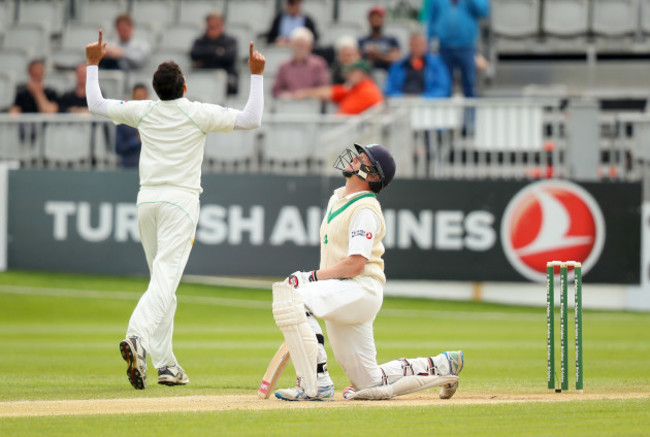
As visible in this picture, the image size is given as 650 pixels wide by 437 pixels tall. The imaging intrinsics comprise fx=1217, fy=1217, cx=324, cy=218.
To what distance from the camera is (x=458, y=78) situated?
2169 centimetres

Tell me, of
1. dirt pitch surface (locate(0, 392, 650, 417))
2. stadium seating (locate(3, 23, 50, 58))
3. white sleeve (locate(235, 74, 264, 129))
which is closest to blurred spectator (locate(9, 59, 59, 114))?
stadium seating (locate(3, 23, 50, 58))

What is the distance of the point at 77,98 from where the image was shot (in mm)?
20047

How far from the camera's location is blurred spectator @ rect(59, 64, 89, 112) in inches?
785

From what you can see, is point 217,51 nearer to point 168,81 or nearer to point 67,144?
point 67,144

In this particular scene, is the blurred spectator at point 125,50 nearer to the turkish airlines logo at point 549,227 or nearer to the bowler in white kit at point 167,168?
the turkish airlines logo at point 549,227

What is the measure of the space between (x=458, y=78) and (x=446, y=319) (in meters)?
5.54

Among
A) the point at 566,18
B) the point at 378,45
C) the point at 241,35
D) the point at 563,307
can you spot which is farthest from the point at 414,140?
the point at 563,307

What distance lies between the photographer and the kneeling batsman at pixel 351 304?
→ 7707 millimetres

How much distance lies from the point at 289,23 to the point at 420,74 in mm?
3695

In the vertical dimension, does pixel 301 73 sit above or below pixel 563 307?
above

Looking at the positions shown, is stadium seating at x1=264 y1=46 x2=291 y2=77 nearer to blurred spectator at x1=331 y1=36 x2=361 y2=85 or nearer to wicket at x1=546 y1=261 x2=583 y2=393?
blurred spectator at x1=331 y1=36 x2=361 y2=85

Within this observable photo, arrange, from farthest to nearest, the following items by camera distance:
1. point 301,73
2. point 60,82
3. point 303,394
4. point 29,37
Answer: point 29,37 → point 60,82 → point 301,73 → point 303,394

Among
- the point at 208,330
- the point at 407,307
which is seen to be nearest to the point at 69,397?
the point at 208,330

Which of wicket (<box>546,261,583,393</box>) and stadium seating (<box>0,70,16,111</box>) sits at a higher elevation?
stadium seating (<box>0,70,16,111</box>)
